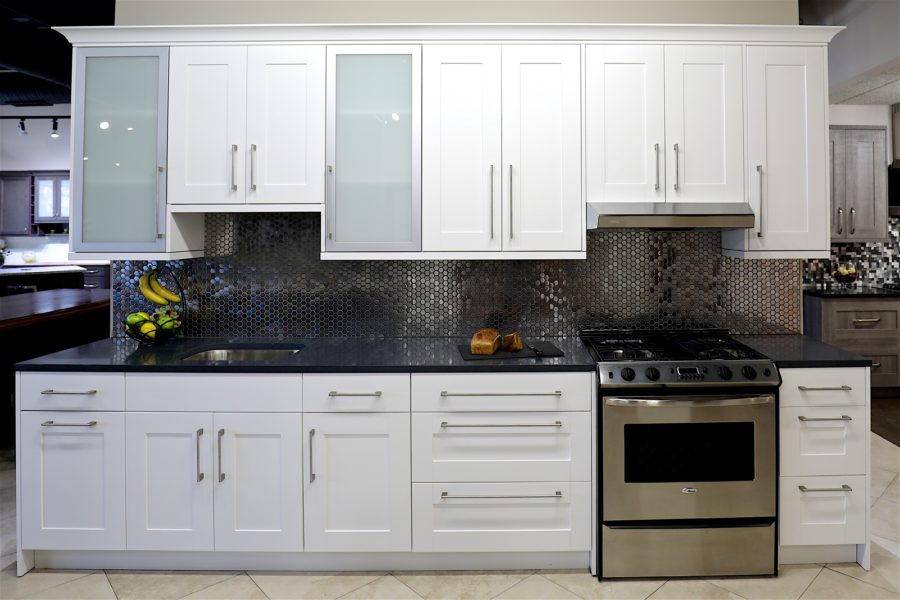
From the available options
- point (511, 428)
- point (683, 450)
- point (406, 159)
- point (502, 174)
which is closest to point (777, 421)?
point (683, 450)

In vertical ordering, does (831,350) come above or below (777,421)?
above

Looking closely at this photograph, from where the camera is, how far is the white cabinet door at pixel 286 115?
2863 millimetres

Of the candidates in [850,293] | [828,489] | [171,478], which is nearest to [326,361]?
[171,478]

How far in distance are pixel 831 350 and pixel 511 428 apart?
1488 mm

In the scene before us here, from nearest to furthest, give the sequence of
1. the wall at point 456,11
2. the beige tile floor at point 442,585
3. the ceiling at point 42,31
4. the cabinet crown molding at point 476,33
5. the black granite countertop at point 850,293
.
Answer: the beige tile floor at point 442,585, the cabinet crown molding at point 476,33, the wall at point 456,11, the ceiling at point 42,31, the black granite countertop at point 850,293

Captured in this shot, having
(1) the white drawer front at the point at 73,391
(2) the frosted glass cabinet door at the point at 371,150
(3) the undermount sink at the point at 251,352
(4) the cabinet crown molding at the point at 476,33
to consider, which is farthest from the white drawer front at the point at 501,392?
(4) the cabinet crown molding at the point at 476,33

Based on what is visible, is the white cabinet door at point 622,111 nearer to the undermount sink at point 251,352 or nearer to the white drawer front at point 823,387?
the white drawer front at point 823,387

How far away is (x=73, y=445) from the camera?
2588 millimetres

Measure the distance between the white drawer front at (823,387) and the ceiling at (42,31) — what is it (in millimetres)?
5033

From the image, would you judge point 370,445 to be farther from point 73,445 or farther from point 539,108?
point 539,108

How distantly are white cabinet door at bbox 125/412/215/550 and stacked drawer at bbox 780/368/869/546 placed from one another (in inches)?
93.1

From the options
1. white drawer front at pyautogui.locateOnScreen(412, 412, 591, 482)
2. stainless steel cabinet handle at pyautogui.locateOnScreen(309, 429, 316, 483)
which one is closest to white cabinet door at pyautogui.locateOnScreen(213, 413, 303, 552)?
stainless steel cabinet handle at pyautogui.locateOnScreen(309, 429, 316, 483)

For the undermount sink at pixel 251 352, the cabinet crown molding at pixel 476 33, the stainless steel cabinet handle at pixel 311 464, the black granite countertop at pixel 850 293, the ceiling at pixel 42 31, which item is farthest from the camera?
the black granite countertop at pixel 850 293

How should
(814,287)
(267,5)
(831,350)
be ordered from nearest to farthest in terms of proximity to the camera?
1. (831,350)
2. (267,5)
3. (814,287)
